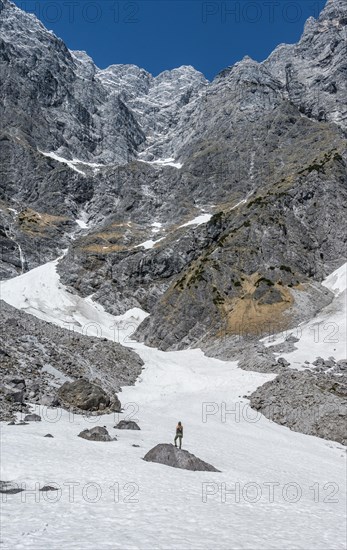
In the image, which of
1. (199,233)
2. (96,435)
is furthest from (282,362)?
(199,233)

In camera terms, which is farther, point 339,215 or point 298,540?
point 339,215

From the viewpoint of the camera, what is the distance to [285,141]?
195875 millimetres

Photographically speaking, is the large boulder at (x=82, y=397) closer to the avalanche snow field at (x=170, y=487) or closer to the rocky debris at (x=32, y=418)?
the avalanche snow field at (x=170, y=487)

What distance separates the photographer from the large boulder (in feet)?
105

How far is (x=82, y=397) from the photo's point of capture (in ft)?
107

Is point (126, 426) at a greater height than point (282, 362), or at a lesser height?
lesser

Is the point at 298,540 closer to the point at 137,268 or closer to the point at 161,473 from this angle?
the point at 161,473

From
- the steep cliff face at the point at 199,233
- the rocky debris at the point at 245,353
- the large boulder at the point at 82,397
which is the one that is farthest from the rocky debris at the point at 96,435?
the steep cliff face at the point at 199,233

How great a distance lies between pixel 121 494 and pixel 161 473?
4097 mm

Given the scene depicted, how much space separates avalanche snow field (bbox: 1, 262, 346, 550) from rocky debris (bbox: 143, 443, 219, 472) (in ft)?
2.17

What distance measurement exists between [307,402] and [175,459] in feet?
79.7

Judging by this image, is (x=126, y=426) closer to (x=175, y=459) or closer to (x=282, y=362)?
(x=175, y=459)

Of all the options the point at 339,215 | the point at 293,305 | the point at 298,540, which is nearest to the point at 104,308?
the point at 293,305

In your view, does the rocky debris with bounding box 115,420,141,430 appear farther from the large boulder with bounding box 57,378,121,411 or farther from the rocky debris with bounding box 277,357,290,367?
the rocky debris with bounding box 277,357,290,367
